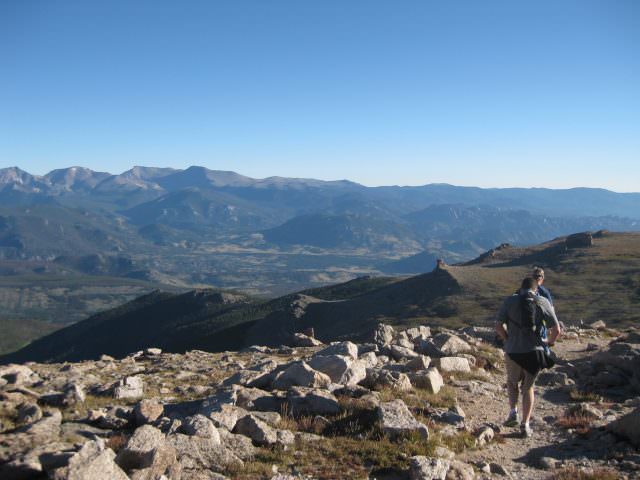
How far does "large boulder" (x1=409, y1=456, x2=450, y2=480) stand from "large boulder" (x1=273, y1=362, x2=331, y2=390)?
543 centimetres

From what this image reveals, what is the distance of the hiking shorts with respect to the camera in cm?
1209

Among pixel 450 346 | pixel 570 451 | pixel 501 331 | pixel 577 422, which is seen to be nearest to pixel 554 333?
pixel 501 331

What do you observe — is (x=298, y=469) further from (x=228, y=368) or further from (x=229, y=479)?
(x=228, y=368)

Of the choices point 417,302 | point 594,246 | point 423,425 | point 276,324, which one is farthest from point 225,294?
point 423,425

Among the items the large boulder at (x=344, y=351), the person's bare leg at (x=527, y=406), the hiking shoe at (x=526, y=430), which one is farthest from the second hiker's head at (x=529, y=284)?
the large boulder at (x=344, y=351)

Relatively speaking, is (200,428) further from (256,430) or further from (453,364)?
(453,364)

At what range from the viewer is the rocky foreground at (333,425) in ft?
30.2

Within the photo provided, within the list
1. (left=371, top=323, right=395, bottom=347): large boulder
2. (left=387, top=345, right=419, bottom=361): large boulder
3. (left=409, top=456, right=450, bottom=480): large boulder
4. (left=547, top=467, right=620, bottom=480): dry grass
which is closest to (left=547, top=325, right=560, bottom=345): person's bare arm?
(left=547, top=467, right=620, bottom=480): dry grass

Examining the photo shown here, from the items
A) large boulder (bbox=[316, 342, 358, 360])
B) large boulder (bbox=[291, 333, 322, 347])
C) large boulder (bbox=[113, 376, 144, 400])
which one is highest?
large boulder (bbox=[316, 342, 358, 360])

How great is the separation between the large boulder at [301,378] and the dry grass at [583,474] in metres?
6.42

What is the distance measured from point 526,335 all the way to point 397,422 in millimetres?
3558

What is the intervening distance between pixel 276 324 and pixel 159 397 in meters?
88.7

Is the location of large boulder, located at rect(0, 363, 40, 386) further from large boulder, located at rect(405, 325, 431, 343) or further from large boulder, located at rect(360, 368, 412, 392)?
large boulder, located at rect(405, 325, 431, 343)

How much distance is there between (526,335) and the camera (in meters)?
12.0
